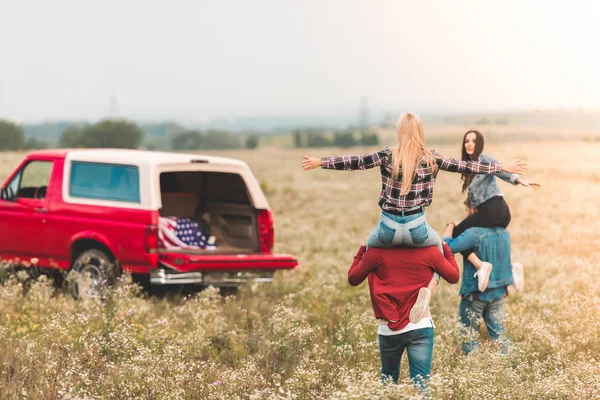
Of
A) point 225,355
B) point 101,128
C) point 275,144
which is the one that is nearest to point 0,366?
point 225,355

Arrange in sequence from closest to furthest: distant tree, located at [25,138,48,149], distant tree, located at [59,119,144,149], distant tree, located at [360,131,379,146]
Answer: distant tree, located at [360,131,379,146]
distant tree, located at [25,138,48,149]
distant tree, located at [59,119,144,149]

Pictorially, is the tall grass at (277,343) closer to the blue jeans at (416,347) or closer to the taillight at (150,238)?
the blue jeans at (416,347)

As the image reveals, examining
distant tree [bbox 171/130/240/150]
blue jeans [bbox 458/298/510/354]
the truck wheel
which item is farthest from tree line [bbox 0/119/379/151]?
blue jeans [bbox 458/298/510/354]

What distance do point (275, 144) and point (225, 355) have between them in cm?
17484

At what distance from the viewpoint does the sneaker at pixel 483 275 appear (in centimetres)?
801

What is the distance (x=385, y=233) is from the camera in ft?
18.8

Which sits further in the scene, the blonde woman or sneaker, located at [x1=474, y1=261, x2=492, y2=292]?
sneaker, located at [x1=474, y1=261, x2=492, y2=292]

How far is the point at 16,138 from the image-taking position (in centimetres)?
15525

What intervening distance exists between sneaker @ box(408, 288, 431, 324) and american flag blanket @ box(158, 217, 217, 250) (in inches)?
263

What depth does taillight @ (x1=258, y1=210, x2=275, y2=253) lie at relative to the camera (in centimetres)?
1195

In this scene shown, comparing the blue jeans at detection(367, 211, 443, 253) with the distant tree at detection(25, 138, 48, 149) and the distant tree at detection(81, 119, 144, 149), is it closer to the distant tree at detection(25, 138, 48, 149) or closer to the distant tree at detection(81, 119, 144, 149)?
the distant tree at detection(25, 138, 48, 149)

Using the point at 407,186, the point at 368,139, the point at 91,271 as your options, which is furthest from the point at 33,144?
the point at 407,186

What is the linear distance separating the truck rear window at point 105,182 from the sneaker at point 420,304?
5.72 m

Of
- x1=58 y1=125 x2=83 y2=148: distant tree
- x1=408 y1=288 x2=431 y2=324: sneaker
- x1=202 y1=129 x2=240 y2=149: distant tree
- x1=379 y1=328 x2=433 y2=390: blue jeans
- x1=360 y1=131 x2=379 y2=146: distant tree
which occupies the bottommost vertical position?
x1=202 y1=129 x2=240 y2=149: distant tree
